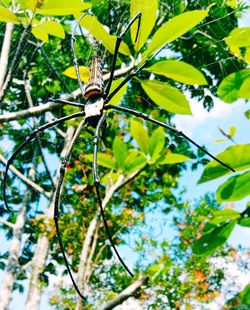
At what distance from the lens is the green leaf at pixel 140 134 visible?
2.12 meters

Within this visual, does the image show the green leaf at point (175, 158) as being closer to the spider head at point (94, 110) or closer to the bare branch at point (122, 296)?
the spider head at point (94, 110)

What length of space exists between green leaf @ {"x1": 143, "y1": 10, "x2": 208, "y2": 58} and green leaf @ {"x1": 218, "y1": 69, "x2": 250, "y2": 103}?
0.72 feet

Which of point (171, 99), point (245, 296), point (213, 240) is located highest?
point (171, 99)

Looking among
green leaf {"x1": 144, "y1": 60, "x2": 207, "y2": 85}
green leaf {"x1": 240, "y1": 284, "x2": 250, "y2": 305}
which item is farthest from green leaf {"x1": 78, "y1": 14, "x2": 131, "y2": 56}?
green leaf {"x1": 240, "y1": 284, "x2": 250, "y2": 305}

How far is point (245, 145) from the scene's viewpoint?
123cm

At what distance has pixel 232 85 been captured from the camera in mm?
1339

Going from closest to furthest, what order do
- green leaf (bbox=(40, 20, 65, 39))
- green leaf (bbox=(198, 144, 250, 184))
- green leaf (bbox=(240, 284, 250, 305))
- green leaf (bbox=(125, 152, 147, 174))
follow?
green leaf (bbox=(198, 144, 250, 184)) → green leaf (bbox=(240, 284, 250, 305)) → green leaf (bbox=(40, 20, 65, 39)) → green leaf (bbox=(125, 152, 147, 174))

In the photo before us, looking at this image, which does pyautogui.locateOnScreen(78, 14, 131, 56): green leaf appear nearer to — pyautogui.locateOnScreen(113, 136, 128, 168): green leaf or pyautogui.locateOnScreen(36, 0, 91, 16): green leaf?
pyautogui.locateOnScreen(36, 0, 91, 16): green leaf

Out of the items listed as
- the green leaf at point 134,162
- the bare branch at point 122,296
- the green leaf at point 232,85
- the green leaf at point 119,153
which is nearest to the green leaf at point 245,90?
the green leaf at point 232,85

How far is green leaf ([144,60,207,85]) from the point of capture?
1.35m

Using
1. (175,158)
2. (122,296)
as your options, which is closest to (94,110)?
(175,158)

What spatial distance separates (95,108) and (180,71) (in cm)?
32

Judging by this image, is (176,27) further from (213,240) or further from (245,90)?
(213,240)

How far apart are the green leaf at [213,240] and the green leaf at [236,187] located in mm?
139
